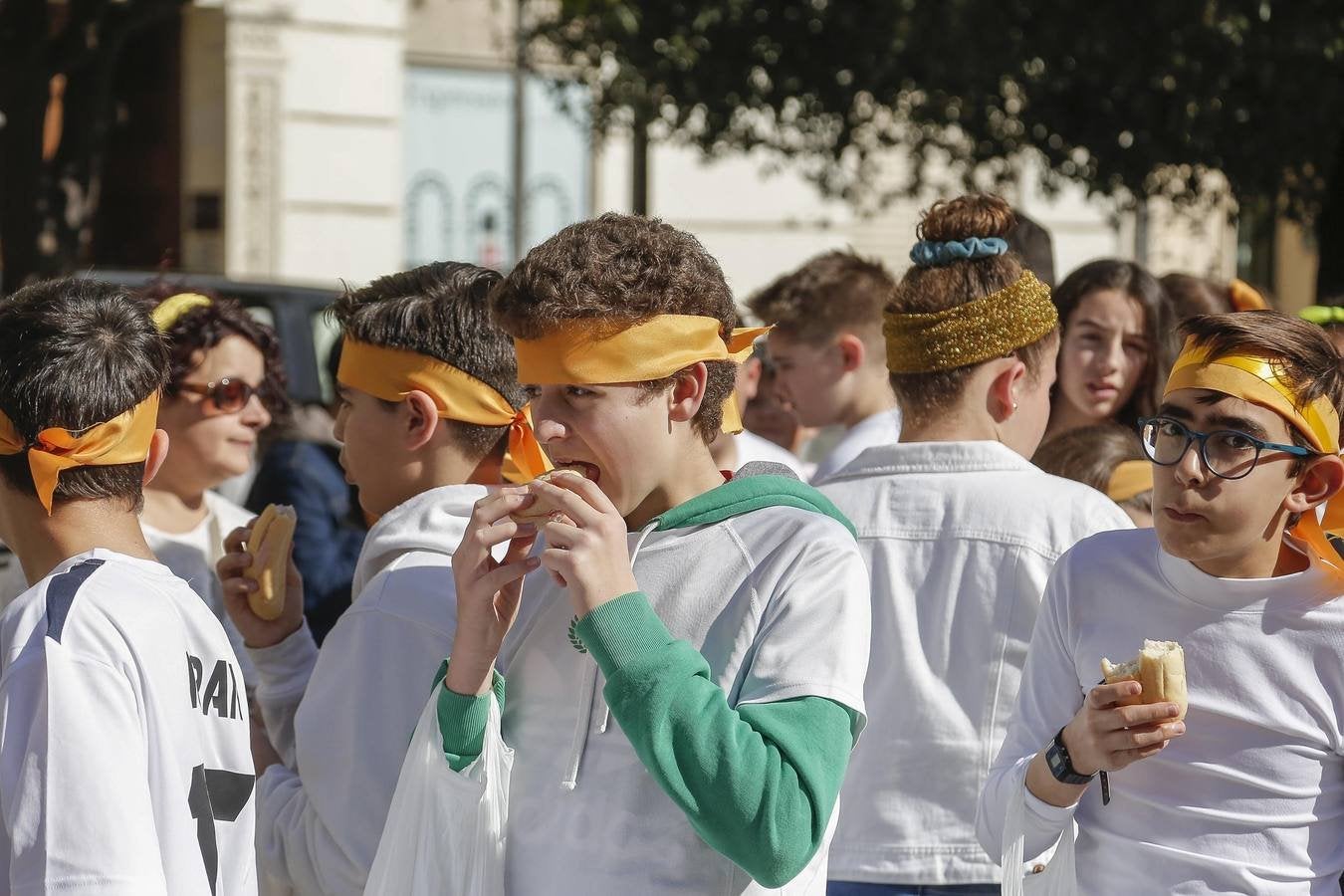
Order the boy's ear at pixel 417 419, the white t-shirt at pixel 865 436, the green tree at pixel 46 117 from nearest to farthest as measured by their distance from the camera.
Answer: the boy's ear at pixel 417 419
the white t-shirt at pixel 865 436
the green tree at pixel 46 117

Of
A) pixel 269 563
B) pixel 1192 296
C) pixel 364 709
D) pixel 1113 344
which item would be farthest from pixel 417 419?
pixel 1192 296

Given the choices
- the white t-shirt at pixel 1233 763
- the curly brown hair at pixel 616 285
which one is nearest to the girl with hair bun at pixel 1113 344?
the white t-shirt at pixel 1233 763

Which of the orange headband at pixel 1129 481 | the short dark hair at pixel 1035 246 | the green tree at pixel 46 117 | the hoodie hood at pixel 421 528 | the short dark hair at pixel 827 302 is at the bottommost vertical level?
the hoodie hood at pixel 421 528

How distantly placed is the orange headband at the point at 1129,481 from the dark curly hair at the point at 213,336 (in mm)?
2279

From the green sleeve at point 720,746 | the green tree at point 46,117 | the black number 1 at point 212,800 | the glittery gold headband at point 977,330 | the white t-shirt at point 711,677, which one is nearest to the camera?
the green sleeve at point 720,746

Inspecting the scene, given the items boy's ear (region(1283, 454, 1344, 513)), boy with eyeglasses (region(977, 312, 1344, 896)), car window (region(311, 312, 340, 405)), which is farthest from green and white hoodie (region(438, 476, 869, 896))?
car window (region(311, 312, 340, 405))

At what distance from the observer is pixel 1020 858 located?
281 centimetres

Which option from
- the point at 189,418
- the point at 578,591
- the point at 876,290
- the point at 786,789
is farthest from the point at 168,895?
the point at 876,290

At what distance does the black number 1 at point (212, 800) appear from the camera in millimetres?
2633

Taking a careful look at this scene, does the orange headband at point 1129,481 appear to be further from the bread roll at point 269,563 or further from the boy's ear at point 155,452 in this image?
the boy's ear at point 155,452

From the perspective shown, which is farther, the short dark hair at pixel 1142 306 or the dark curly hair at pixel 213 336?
the short dark hair at pixel 1142 306

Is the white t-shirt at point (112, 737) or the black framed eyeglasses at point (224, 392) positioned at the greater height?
the black framed eyeglasses at point (224, 392)

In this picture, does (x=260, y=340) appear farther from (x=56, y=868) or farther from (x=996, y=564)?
(x=56, y=868)

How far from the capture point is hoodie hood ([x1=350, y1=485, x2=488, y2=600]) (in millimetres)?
3230
